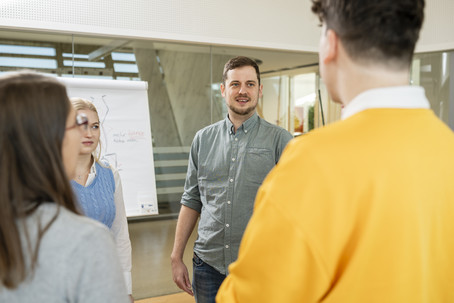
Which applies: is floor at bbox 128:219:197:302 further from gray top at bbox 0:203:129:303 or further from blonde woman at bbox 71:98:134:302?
Answer: gray top at bbox 0:203:129:303

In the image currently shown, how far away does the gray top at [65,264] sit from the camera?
77 cm

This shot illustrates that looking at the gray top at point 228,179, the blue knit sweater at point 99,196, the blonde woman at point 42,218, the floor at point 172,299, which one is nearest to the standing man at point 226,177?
the gray top at point 228,179

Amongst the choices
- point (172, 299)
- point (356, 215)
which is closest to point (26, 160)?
point (356, 215)

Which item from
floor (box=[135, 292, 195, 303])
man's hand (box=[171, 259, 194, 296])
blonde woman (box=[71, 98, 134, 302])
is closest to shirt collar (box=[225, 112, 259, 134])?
blonde woman (box=[71, 98, 134, 302])

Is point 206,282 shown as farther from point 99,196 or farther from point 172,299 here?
point 172,299

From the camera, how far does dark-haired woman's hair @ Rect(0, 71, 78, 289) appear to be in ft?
2.50

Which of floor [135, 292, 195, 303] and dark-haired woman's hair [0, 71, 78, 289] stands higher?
dark-haired woman's hair [0, 71, 78, 289]

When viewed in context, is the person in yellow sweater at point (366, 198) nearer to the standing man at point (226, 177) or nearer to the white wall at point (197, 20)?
the standing man at point (226, 177)

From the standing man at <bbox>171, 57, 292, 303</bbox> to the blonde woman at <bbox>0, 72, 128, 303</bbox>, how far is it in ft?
3.78

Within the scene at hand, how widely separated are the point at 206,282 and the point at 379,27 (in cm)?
158

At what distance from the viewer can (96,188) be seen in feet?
6.10

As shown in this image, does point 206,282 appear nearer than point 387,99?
No

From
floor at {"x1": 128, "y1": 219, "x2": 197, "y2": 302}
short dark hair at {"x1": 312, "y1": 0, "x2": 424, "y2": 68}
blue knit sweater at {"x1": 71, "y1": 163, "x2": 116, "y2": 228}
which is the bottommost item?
floor at {"x1": 128, "y1": 219, "x2": 197, "y2": 302}

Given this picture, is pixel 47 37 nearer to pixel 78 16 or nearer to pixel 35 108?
pixel 78 16
